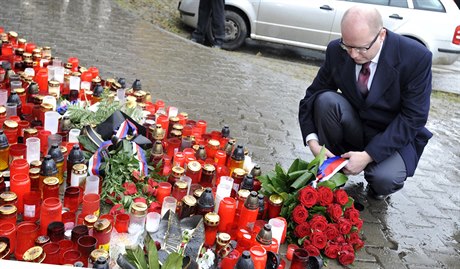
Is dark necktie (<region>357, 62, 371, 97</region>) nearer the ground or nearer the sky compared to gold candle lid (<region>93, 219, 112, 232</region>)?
nearer the sky

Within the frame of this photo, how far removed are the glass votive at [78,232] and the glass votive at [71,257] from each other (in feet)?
0.29

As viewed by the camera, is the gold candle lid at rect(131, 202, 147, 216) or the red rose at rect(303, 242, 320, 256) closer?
the gold candle lid at rect(131, 202, 147, 216)

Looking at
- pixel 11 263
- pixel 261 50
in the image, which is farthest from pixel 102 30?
pixel 11 263

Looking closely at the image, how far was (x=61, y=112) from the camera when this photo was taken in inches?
149

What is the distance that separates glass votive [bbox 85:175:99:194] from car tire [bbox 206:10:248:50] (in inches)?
224

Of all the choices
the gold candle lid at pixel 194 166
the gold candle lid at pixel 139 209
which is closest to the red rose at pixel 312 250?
the gold candle lid at pixel 194 166

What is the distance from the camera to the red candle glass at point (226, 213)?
9.61 feet

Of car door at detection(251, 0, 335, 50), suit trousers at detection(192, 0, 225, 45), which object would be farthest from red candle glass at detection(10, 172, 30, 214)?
car door at detection(251, 0, 335, 50)

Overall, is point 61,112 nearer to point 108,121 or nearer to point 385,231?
point 108,121

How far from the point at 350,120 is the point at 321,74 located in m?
0.42

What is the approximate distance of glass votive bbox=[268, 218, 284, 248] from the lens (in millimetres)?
2973

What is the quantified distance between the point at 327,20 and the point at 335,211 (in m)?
5.76

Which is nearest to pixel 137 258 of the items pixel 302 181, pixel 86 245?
pixel 86 245

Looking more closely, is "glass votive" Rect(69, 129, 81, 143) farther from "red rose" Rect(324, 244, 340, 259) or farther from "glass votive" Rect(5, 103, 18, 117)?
"red rose" Rect(324, 244, 340, 259)
